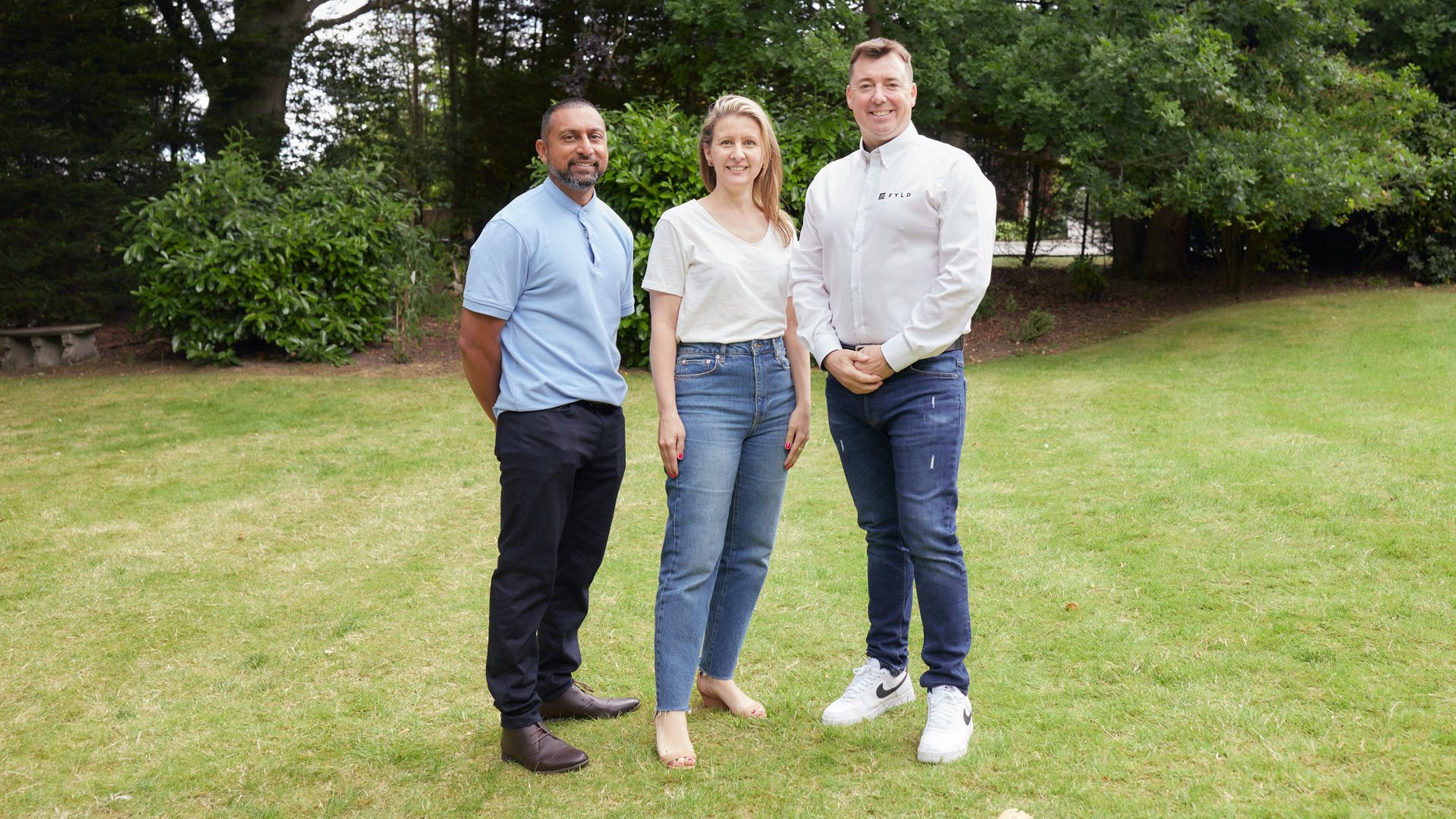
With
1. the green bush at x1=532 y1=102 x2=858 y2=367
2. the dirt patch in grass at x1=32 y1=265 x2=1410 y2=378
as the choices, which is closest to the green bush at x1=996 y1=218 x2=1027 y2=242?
the dirt patch in grass at x1=32 y1=265 x2=1410 y2=378

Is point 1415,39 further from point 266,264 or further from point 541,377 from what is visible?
point 541,377

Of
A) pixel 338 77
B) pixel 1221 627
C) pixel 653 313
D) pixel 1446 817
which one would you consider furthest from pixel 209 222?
pixel 1446 817

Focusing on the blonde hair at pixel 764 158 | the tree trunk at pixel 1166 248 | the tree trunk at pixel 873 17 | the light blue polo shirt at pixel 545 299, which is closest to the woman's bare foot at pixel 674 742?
the light blue polo shirt at pixel 545 299

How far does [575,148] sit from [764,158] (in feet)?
1.72

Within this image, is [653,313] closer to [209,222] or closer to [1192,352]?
[1192,352]

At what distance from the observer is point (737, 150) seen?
304 centimetres

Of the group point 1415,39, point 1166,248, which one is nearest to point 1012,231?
point 1166,248

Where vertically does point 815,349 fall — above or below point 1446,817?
above

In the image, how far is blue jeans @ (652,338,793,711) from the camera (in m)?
3.03

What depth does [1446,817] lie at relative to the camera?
2.64 metres

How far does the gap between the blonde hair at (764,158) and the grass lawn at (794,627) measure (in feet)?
4.96

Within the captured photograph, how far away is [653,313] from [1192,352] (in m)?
8.71

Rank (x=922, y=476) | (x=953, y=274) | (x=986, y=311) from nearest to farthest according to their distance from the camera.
Result: 1. (x=953, y=274)
2. (x=922, y=476)
3. (x=986, y=311)

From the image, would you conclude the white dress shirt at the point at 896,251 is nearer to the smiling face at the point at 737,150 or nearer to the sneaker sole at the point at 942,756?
the smiling face at the point at 737,150
